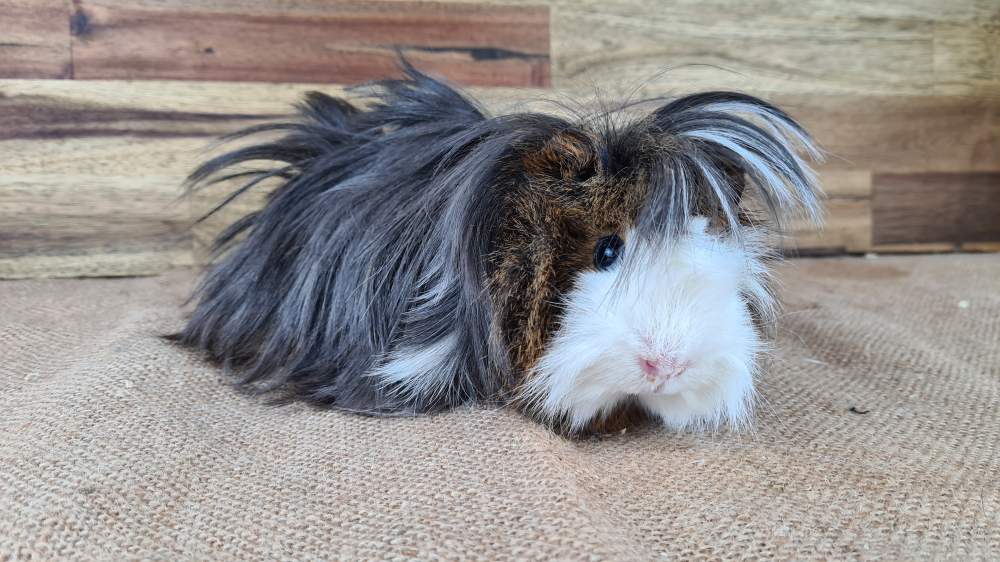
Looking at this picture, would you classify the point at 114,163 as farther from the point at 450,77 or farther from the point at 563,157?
the point at 563,157

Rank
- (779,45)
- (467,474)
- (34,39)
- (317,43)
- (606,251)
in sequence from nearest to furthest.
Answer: (467,474)
(606,251)
(34,39)
(317,43)
(779,45)

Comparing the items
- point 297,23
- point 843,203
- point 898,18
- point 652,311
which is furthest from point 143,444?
point 898,18

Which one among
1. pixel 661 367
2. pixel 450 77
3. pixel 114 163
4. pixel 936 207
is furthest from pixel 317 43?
pixel 936 207

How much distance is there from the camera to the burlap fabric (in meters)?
0.86

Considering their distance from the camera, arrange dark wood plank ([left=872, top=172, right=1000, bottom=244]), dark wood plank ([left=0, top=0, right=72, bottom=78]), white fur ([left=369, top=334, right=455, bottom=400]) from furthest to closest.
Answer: dark wood plank ([left=872, top=172, right=1000, bottom=244])
dark wood plank ([left=0, top=0, right=72, bottom=78])
white fur ([left=369, top=334, right=455, bottom=400])

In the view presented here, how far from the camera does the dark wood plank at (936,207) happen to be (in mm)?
2498

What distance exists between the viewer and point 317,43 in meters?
2.08

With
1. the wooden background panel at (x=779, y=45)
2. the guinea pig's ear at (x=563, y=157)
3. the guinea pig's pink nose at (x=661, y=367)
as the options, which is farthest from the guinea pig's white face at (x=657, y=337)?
the wooden background panel at (x=779, y=45)

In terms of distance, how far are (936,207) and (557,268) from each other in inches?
78.6

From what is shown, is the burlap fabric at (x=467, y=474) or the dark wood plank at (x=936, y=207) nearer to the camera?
the burlap fabric at (x=467, y=474)

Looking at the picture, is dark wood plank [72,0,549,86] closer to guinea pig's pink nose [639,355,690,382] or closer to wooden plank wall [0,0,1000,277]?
wooden plank wall [0,0,1000,277]

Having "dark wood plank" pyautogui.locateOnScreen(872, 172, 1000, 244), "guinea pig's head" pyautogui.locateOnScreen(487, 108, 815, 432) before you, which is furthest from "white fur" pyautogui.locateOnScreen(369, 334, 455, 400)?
"dark wood plank" pyautogui.locateOnScreen(872, 172, 1000, 244)

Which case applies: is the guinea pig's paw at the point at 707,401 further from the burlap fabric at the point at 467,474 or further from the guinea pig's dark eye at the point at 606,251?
the guinea pig's dark eye at the point at 606,251

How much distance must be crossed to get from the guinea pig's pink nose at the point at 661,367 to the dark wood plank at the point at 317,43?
134 centimetres
